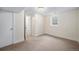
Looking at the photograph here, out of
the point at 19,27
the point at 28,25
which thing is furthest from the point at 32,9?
the point at 19,27

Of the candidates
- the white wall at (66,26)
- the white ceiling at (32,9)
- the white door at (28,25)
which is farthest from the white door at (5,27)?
the white wall at (66,26)

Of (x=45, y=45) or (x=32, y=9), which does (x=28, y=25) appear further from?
(x=45, y=45)

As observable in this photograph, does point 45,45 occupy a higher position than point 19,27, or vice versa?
point 19,27

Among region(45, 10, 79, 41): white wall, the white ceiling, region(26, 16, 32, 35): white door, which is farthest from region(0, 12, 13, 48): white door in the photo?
region(45, 10, 79, 41): white wall

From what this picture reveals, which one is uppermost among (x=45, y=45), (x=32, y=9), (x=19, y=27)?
(x=32, y=9)

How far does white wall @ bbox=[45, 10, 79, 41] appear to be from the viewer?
218 cm

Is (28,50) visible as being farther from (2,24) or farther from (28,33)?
(2,24)

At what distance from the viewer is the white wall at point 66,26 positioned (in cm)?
218

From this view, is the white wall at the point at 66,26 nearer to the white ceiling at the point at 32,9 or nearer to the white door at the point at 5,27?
the white ceiling at the point at 32,9

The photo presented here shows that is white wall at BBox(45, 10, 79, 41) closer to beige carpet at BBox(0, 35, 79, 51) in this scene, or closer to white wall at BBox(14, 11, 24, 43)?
beige carpet at BBox(0, 35, 79, 51)

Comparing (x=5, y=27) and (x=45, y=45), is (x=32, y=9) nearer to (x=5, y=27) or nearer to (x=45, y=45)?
(x=5, y=27)

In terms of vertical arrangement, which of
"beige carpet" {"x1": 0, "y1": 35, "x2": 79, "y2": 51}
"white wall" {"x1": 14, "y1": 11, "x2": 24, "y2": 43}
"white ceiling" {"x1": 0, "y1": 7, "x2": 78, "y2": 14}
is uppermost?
"white ceiling" {"x1": 0, "y1": 7, "x2": 78, "y2": 14}

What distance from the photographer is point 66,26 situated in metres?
2.22
